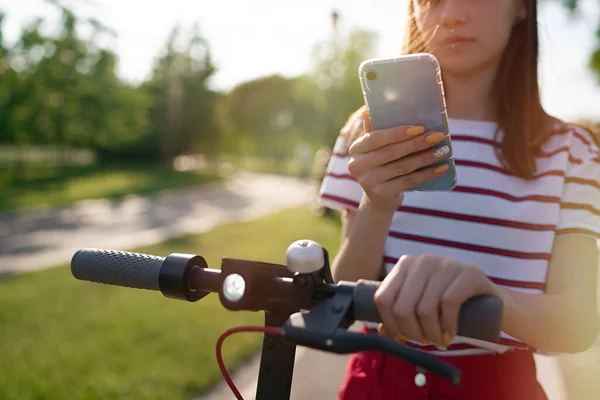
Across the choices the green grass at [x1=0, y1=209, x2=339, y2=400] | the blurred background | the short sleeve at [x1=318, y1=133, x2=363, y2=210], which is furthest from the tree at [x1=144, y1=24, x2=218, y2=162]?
the short sleeve at [x1=318, y1=133, x2=363, y2=210]

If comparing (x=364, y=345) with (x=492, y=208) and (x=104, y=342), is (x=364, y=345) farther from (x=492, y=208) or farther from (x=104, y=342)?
(x=104, y=342)

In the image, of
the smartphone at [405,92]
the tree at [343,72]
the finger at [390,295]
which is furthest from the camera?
the tree at [343,72]

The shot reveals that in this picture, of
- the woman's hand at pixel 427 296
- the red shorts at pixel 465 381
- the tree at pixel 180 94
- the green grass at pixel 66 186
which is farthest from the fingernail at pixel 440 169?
the tree at pixel 180 94

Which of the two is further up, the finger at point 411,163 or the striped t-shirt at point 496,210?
the finger at point 411,163

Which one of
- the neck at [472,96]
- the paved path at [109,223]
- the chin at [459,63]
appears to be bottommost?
the paved path at [109,223]

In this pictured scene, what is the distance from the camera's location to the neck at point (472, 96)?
5.11ft

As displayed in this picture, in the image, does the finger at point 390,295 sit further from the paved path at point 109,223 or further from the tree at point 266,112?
the tree at point 266,112

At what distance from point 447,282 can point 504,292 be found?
1.31 feet

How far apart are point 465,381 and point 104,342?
439 cm

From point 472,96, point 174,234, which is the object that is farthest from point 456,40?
point 174,234

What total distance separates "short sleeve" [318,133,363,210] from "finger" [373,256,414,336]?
2.06ft

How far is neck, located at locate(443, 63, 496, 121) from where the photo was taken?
1559mm

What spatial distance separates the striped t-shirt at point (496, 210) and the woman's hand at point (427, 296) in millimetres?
570

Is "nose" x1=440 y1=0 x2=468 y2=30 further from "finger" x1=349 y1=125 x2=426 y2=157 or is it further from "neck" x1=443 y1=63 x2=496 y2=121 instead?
"finger" x1=349 y1=125 x2=426 y2=157
